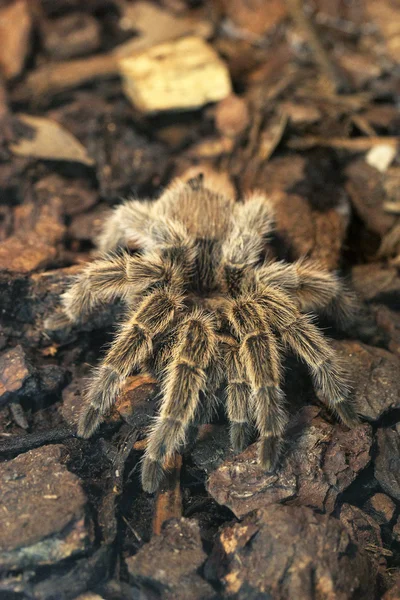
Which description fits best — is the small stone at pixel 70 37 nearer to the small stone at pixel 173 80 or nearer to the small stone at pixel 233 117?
the small stone at pixel 173 80

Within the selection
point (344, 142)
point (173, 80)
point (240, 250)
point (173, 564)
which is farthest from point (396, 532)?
A: point (173, 80)

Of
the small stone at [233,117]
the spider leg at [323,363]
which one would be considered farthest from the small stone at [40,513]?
the small stone at [233,117]

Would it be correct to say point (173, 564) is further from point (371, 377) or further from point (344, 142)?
point (344, 142)

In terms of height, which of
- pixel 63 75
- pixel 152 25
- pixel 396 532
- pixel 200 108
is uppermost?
pixel 152 25

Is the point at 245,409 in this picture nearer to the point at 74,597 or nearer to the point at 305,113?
the point at 74,597

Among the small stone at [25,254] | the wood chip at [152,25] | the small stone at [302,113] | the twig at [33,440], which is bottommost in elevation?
the twig at [33,440]

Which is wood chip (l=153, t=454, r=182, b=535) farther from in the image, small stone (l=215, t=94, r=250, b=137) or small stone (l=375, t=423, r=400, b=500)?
small stone (l=215, t=94, r=250, b=137)
